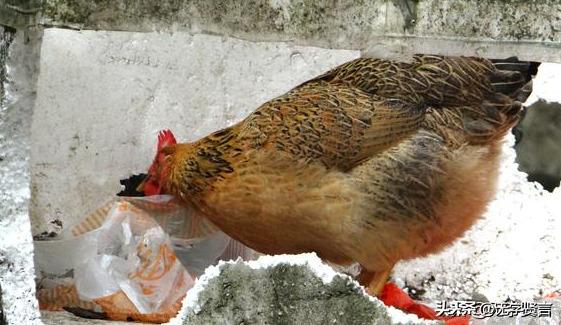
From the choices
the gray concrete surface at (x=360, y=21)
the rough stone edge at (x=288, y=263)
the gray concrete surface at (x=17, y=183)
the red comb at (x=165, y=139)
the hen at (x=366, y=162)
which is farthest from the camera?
the red comb at (x=165, y=139)

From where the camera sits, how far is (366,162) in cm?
267

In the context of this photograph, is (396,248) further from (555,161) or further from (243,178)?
(555,161)

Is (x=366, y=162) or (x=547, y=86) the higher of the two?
(x=547, y=86)

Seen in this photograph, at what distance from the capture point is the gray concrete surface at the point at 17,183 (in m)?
2.11

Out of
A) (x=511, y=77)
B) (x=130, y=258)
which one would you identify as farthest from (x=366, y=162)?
(x=130, y=258)

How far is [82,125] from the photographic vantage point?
345cm

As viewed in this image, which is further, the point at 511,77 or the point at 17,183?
the point at 511,77

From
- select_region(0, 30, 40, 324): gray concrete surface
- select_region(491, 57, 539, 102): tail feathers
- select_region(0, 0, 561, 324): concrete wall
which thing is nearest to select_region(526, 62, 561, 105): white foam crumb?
select_region(0, 0, 561, 324): concrete wall

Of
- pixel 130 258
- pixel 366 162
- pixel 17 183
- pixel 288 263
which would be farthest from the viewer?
pixel 130 258

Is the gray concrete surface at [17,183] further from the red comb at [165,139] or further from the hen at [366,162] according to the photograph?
the red comb at [165,139]

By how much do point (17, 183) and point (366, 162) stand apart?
1.06 m

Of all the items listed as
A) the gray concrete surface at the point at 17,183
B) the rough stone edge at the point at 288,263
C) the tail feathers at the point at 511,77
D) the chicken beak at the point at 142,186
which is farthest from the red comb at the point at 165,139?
the rough stone edge at the point at 288,263

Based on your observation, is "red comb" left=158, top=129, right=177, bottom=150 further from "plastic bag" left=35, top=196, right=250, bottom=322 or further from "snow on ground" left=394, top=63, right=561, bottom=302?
"snow on ground" left=394, top=63, right=561, bottom=302

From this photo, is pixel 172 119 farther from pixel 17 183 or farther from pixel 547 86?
pixel 547 86
